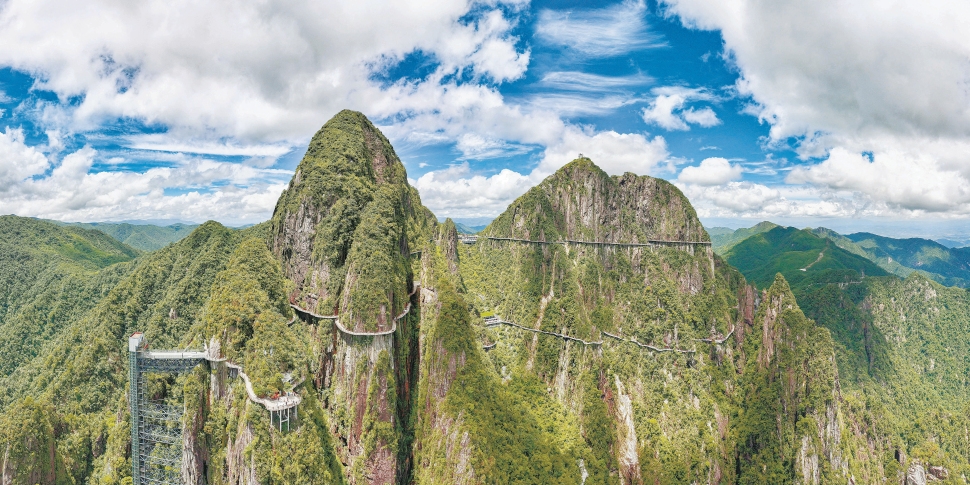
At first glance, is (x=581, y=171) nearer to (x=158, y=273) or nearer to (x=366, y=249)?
(x=366, y=249)

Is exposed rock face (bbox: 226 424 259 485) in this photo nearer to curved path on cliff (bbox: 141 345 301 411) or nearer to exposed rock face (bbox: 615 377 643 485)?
curved path on cliff (bbox: 141 345 301 411)

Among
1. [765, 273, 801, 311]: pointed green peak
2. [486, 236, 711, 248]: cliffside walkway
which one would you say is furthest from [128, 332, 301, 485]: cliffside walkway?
[765, 273, 801, 311]: pointed green peak

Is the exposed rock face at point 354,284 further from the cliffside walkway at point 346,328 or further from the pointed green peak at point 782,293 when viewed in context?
the pointed green peak at point 782,293

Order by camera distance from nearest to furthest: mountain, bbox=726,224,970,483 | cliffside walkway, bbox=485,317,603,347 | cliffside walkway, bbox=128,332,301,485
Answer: cliffside walkway, bbox=128,332,301,485 < cliffside walkway, bbox=485,317,603,347 < mountain, bbox=726,224,970,483

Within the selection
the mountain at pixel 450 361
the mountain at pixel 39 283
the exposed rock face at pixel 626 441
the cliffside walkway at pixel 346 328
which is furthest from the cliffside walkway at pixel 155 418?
the mountain at pixel 39 283

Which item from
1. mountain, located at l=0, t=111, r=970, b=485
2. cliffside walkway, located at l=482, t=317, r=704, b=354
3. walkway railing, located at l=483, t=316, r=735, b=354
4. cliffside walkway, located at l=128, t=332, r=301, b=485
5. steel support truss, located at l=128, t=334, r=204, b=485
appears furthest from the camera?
walkway railing, located at l=483, t=316, r=735, b=354

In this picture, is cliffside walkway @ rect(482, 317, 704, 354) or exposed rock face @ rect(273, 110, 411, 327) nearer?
exposed rock face @ rect(273, 110, 411, 327)

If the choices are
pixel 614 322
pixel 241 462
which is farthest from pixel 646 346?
pixel 241 462

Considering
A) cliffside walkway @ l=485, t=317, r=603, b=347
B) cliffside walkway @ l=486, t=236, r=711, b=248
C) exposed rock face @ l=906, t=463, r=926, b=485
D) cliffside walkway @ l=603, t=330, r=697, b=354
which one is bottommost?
exposed rock face @ l=906, t=463, r=926, b=485

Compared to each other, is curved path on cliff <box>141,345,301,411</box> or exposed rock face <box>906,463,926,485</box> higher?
curved path on cliff <box>141,345,301,411</box>
